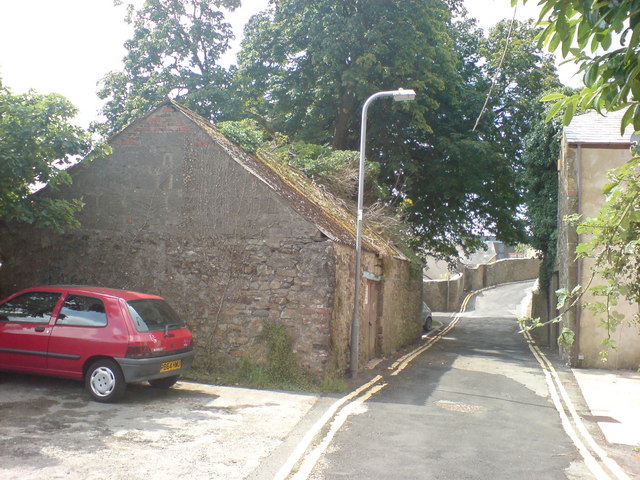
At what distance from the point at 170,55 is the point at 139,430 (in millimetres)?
22111

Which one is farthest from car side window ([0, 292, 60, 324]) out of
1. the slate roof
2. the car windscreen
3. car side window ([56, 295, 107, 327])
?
the slate roof

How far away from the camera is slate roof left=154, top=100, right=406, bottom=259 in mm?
12664

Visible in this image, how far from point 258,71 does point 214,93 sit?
7.32 feet

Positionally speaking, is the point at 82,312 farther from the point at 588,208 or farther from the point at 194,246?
the point at 588,208

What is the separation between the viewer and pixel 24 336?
376 inches

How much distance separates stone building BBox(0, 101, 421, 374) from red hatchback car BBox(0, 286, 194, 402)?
238 cm

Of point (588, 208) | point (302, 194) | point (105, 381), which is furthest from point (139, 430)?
point (588, 208)

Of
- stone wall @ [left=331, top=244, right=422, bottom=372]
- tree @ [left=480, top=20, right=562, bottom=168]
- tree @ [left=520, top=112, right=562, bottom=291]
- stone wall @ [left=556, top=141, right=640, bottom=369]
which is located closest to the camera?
stone wall @ [left=331, top=244, right=422, bottom=372]

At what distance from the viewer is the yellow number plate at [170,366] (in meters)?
9.47

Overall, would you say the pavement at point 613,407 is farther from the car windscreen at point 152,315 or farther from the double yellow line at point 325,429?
the car windscreen at point 152,315

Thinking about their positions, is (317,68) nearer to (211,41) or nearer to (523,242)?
(211,41)

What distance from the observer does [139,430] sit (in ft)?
25.4

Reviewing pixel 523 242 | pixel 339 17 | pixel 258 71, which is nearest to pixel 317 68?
pixel 339 17

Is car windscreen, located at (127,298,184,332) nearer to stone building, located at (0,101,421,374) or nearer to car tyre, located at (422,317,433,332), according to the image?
stone building, located at (0,101,421,374)
